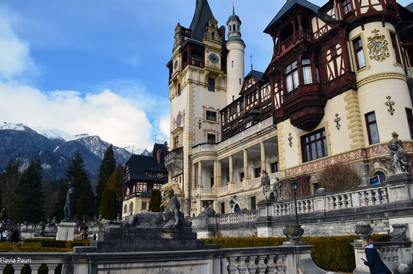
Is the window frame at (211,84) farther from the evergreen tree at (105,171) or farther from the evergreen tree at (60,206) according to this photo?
the evergreen tree at (60,206)

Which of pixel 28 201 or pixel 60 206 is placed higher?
pixel 28 201

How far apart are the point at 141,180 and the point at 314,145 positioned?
45910 mm

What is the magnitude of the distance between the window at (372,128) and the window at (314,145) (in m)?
3.45

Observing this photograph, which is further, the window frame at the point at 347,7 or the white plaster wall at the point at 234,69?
the white plaster wall at the point at 234,69

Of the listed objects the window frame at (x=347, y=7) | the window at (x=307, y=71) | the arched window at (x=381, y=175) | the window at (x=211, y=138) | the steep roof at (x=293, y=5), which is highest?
the steep roof at (x=293, y=5)

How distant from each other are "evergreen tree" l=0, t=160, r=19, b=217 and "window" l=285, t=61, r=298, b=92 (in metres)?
64.6

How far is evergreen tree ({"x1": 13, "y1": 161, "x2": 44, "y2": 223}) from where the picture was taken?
6284 centimetres

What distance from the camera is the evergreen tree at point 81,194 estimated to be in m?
64.6

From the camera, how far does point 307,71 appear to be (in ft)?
80.7

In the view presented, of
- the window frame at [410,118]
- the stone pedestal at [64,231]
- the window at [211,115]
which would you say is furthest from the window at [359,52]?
the window at [211,115]

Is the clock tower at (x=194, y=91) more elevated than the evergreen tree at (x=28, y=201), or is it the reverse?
the clock tower at (x=194, y=91)

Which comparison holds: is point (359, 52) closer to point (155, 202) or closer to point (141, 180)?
point (155, 202)

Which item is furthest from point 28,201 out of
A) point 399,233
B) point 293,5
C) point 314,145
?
point 399,233

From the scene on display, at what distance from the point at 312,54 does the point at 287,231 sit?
1937cm
